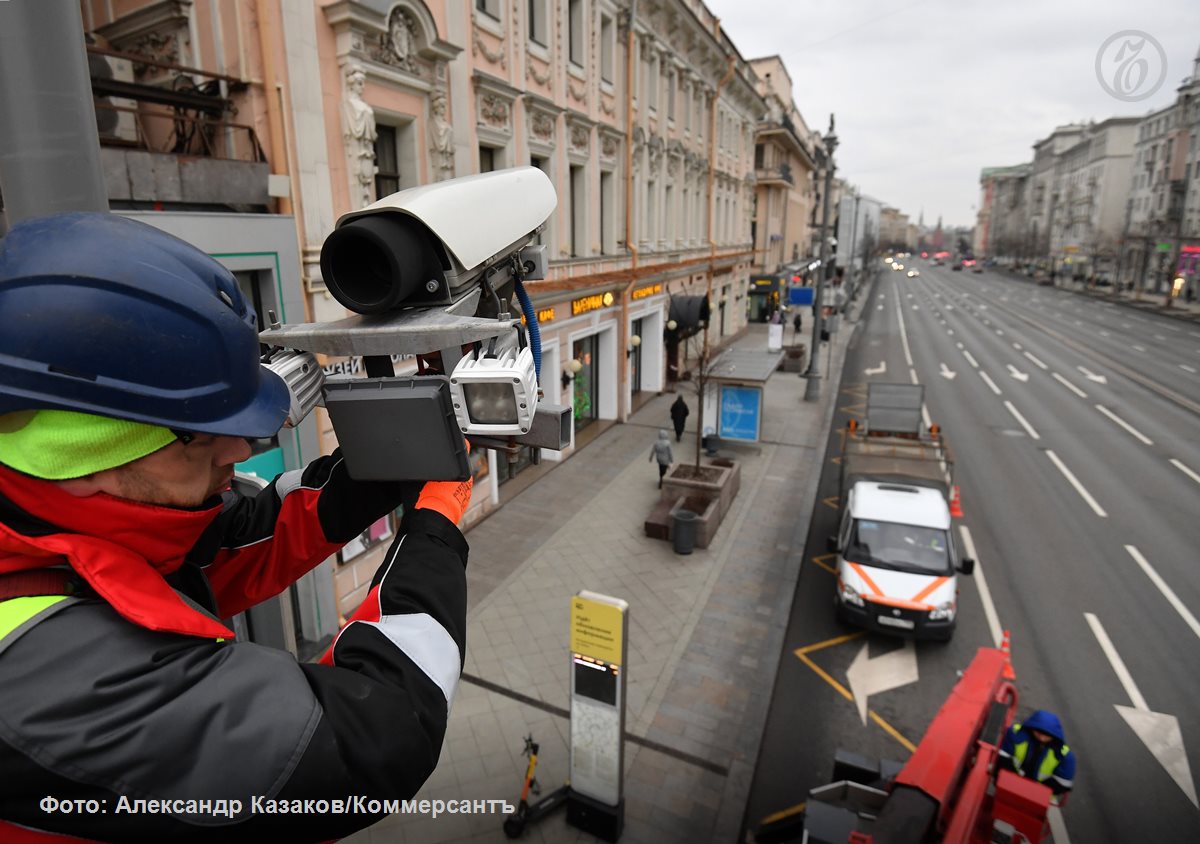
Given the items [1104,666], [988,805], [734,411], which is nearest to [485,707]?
[988,805]

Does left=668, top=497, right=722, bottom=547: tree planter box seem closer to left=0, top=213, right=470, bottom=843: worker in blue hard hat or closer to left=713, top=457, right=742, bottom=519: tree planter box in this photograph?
left=713, top=457, right=742, bottom=519: tree planter box

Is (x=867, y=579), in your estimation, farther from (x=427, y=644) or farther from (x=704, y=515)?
(x=427, y=644)

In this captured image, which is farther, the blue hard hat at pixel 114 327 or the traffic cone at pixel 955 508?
the traffic cone at pixel 955 508

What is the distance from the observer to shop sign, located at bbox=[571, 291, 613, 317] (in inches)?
613

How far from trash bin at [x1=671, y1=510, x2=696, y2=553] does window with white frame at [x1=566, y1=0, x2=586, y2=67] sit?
1051cm

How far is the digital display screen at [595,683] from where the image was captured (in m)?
5.73

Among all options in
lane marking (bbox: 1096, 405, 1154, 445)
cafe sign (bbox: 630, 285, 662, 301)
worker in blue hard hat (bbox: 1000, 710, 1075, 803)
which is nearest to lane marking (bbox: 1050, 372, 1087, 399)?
lane marking (bbox: 1096, 405, 1154, 445)

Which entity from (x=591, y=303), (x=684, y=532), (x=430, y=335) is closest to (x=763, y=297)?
(x=591, y=303)

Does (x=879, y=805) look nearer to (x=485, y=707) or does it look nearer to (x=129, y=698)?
(x=485, y=707)

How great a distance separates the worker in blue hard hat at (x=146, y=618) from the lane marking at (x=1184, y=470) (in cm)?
2053

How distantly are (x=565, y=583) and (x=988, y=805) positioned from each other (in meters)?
6.47

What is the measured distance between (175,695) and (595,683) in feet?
16.4

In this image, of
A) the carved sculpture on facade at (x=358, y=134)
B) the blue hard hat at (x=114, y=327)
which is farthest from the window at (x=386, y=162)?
the blue hard hat at (x=114, y=327)

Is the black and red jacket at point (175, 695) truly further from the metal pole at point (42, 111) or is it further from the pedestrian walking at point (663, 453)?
the pedestrian walking at point (663, 453)
